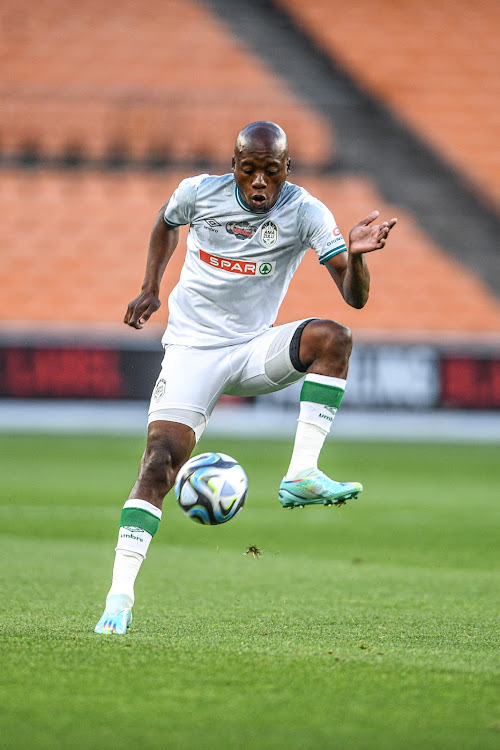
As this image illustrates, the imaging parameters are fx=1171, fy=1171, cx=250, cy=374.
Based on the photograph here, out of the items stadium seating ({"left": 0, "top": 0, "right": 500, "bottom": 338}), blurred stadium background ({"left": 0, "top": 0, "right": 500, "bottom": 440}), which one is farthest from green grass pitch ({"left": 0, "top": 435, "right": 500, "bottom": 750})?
blurred stadium background ({"left": 0, "top": 0, "right": 500, "bottom": 440})

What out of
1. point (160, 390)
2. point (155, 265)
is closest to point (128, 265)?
point (155, 265)

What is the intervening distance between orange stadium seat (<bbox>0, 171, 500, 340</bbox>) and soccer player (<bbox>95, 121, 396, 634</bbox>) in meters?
15.1

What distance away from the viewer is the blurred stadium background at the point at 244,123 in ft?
70.0

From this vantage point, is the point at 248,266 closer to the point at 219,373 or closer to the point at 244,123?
the point at 219,373

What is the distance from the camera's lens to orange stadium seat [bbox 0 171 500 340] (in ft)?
68.9

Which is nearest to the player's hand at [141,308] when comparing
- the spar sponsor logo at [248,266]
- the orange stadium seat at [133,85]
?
the spar sponsor logo at [248,266]

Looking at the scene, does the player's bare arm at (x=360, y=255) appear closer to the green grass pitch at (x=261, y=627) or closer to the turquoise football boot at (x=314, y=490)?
the turquoise football boot at (x=314, y=490)

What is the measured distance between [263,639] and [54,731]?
158 centimetres

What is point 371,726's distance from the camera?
338 cm

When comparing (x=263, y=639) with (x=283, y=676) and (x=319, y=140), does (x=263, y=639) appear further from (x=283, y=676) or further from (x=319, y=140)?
(x=319, y=140)

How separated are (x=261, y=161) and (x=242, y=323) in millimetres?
791

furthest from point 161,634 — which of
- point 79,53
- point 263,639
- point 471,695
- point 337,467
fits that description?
point 79,53

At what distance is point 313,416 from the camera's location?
5.16 meters

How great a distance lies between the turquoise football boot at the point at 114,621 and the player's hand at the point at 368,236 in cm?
178
